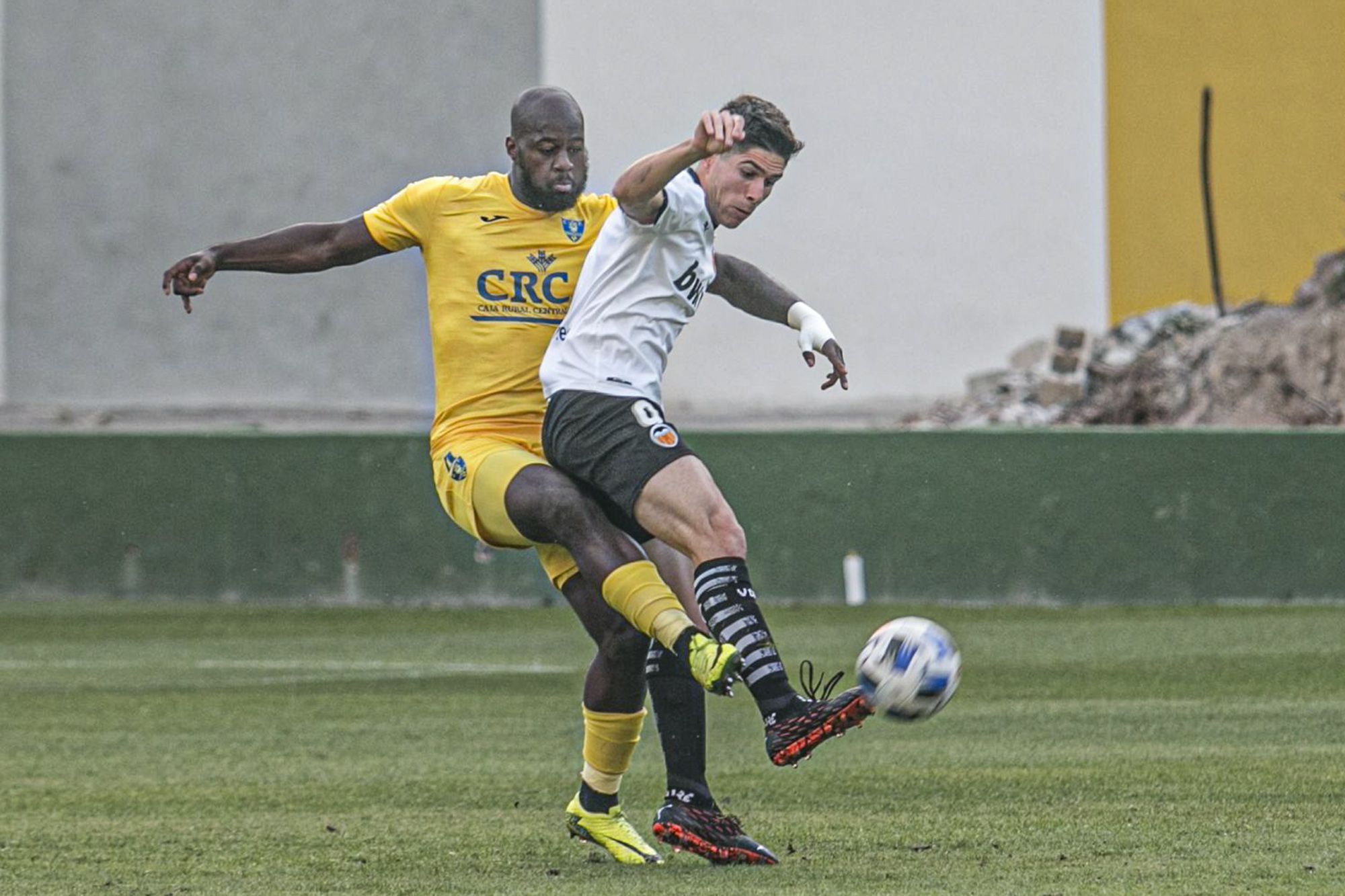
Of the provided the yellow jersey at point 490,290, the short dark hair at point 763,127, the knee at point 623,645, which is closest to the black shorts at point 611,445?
the knee at point 623,645

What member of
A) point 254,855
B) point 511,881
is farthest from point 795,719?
point 254,855

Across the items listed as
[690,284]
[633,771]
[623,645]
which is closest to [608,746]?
[623,645]

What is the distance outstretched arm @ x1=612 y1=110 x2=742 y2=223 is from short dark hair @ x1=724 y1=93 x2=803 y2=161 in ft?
0.51

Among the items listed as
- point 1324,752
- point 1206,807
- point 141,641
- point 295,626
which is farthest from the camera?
point 295,626

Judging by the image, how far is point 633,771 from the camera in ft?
30.5

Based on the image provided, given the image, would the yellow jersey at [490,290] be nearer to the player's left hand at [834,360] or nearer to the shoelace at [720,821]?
the player's left hand at [834,360]

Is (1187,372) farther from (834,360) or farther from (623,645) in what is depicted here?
(623,645)

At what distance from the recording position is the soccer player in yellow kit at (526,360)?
6.92 m

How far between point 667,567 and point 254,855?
142 centimetres

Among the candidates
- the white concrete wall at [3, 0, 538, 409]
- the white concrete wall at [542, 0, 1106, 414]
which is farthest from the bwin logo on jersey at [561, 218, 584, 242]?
the white concrete wall at [542, 0, 1106, 414]

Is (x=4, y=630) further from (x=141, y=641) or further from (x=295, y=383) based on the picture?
(x=295, y=383)

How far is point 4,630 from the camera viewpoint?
16.5 m

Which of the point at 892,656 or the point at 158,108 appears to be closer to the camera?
the point at 892,656

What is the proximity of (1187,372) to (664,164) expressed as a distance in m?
15.4
